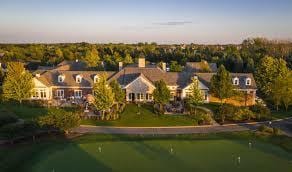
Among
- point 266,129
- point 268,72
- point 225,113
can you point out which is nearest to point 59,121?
point 225,113

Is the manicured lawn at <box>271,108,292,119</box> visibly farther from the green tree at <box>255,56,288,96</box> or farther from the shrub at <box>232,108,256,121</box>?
the green tree at <box>255,56,288,96</box>

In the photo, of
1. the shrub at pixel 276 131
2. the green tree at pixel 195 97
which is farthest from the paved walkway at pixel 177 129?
the green tree at pixel 195 97

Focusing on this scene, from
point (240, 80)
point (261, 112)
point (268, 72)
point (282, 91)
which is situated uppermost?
point (268, 72)

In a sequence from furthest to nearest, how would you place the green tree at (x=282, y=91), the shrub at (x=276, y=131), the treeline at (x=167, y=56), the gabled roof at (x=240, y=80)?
the treeline at (x=167, y=56)
the gabled roof at (x=240, y=80)
the green tree at (x=282, y=91)
the shrub at (x=276, y=131)

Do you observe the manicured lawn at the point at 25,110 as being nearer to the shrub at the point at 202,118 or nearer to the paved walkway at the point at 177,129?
the paved walkway at the point at 177,129

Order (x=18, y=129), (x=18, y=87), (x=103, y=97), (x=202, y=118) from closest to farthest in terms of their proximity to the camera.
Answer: (x=18, y=129)
(x=202, y=118)
(x=103, y=97)
(x=18, y=87)

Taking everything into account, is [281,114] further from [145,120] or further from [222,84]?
[145,120]
